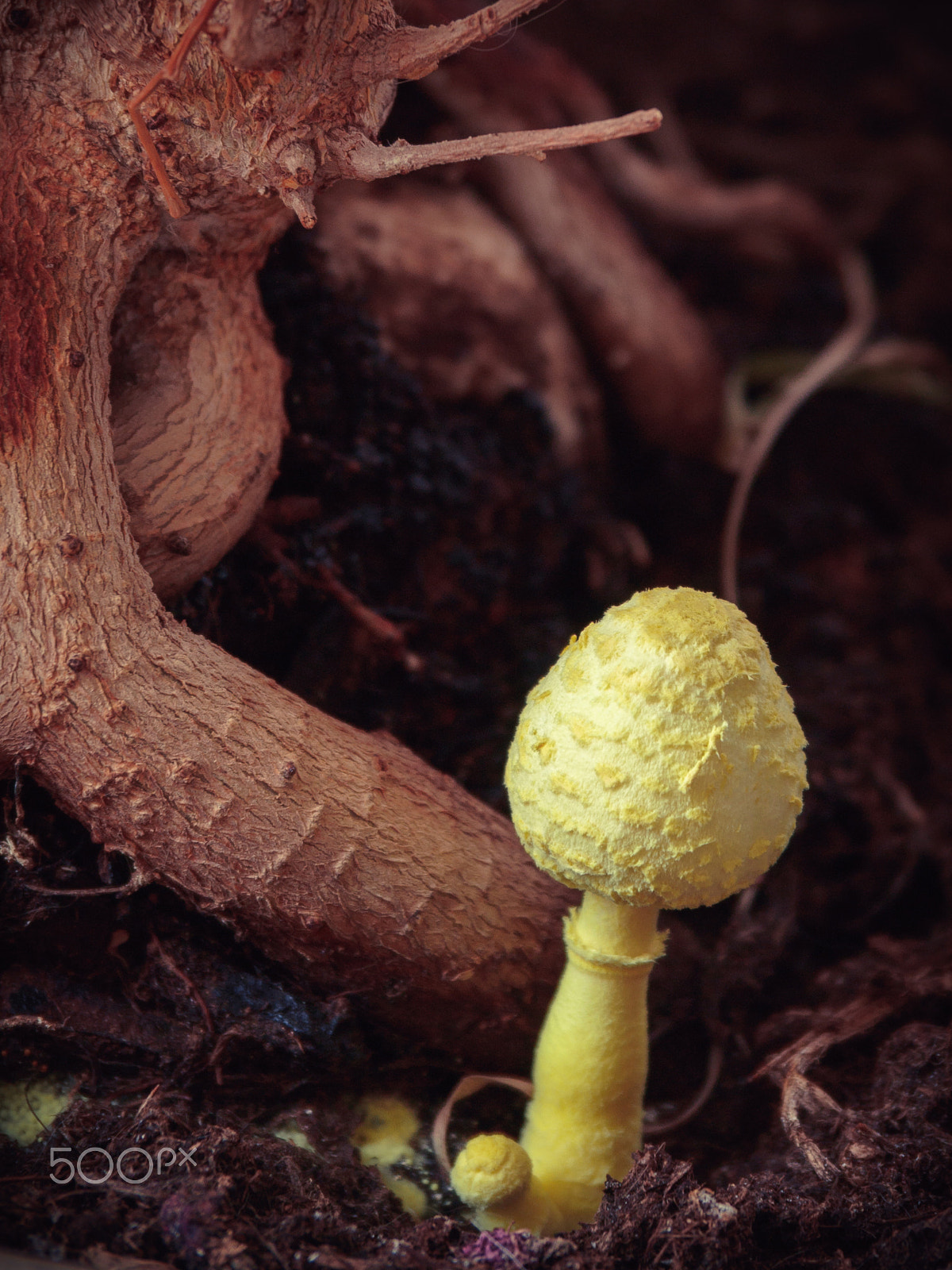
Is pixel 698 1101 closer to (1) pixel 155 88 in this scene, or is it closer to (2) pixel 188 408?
(2) pixel 188 408

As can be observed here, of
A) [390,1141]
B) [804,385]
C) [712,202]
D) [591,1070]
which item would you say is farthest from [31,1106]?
[712,202]

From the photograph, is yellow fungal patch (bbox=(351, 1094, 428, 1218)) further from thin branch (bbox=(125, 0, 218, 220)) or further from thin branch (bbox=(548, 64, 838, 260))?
thin branch (bbox=(548, 64, 838, 260))

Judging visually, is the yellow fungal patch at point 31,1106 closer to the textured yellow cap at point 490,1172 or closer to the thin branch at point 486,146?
the textured yellow cap at point 490,1172

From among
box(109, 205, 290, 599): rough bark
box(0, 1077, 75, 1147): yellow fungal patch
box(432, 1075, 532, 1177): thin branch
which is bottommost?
box(0, 1077, 75, 1147): yellow fungal patch

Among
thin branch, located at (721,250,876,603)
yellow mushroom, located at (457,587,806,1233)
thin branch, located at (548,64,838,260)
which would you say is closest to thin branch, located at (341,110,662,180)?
yellow mushroom, located at (457,587,806,1233)

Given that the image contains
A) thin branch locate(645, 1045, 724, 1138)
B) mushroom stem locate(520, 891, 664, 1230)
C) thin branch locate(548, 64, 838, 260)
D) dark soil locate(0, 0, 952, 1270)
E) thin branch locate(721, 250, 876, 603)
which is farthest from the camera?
thin branch locate(548, 64, 838, 260)

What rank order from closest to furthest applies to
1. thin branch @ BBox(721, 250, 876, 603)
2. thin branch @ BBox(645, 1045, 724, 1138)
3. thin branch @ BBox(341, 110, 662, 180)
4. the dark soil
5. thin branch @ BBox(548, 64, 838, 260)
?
1. thin branch @ BBox(341, 110, 662, 180)
2. the dark soil
3. thin branch @ BBox(645, 1045, 724, 1138)
4. thin branch @ BBox(721, 250, 876, 603)
5. thin branch @ BBox(548, 64, 838, 260)
